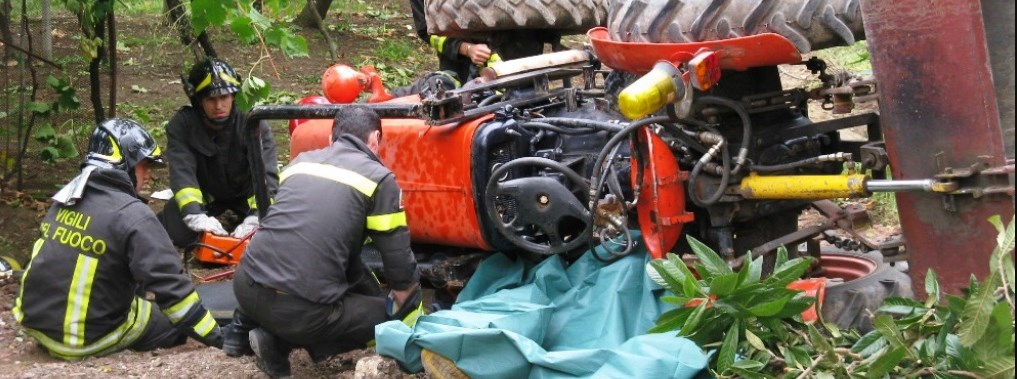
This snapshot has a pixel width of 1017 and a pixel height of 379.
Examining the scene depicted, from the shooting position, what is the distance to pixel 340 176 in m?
4.39

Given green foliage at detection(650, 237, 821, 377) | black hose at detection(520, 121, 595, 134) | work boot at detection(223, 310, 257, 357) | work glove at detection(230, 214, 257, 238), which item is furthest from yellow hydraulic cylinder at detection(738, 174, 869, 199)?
work glove at detection(230, 214, 257, 238)

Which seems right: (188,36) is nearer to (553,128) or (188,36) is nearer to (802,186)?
(553,128)

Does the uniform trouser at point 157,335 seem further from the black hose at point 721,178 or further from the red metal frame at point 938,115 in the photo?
the red metal frame at point 938,115

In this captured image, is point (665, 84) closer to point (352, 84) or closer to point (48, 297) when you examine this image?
point (352, 84)

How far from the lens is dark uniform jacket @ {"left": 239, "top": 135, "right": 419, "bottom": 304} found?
171 inches

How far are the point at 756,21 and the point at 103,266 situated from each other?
Answer: 2907mm

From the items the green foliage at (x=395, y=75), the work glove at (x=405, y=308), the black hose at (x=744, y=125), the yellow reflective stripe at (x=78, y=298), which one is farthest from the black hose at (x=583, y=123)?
the green foliage at (x=395, y=75)

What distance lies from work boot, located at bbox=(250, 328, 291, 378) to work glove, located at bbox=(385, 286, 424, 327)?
1.36 feet

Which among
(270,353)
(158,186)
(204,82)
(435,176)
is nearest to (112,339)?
(270,353)

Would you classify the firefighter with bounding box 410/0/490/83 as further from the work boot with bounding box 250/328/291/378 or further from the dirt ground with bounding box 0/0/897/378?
the work boot with bounding box 250/328/291/378

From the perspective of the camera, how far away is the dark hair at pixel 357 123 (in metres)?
4.50

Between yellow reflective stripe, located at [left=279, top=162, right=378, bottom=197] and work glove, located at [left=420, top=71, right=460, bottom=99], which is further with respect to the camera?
work glove, located at [left=420, top=71, right=460, bottom=99]

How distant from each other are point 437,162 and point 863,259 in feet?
5.06

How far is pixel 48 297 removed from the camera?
502cm
